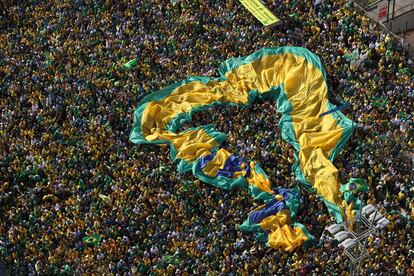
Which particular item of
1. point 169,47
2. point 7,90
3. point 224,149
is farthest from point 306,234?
point 7,90

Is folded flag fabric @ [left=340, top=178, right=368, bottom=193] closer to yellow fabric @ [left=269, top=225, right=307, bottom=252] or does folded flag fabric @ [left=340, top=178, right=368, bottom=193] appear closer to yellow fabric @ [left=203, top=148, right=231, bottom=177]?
yellow fabric @ [left=269, top=225, right=307, bottom=252]

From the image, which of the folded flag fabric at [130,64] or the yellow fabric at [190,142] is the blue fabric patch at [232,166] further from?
the folded flag fabric at [130,64]

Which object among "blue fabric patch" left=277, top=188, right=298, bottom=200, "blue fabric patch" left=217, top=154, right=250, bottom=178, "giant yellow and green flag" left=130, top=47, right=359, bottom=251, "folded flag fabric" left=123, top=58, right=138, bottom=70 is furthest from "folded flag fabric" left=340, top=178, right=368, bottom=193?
"folded flag fabric" left=123, top=58, right=138, bottom=70

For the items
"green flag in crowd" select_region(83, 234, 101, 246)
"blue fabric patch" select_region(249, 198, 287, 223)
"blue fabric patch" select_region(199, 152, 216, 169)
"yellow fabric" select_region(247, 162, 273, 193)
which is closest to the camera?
"green flag in crowd" select_region(83, 234, 101, 246)

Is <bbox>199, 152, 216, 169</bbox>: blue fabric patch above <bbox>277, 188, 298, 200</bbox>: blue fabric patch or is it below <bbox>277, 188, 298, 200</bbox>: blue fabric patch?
below

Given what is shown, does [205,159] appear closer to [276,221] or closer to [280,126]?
[280,126]

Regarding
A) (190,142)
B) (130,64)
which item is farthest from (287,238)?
(130,64)

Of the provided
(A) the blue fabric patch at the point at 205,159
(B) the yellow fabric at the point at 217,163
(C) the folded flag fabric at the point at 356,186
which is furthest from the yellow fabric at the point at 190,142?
(C) the folded flag fabric at the point at 356,186
